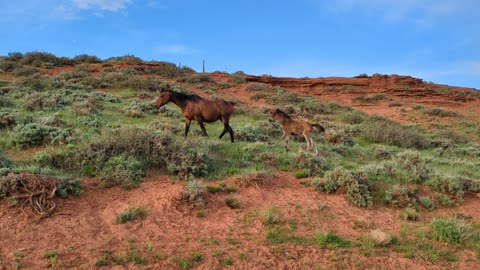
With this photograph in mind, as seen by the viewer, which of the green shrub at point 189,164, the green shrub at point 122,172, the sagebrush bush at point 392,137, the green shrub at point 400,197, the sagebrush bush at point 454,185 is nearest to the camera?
the green shrub at point 122,172

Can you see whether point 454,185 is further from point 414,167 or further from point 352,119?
point 352,119

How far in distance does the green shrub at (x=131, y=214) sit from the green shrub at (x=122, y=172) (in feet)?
3.63

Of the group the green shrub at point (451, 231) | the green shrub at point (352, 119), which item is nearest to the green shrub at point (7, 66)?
the green shrub at point (352, 119)

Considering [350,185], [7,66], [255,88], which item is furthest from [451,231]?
[7,66]

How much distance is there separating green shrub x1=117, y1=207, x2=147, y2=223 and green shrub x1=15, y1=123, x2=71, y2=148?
4.40m

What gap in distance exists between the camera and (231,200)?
8.62m

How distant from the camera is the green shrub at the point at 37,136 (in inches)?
423

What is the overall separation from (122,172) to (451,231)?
7.00 metres

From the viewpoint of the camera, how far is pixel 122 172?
8930 mm

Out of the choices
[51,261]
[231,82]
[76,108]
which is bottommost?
[51,261]

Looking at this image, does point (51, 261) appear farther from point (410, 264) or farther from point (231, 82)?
point (231, 82)

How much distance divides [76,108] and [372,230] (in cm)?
1319

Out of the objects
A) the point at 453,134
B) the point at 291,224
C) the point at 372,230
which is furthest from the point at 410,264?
the point at 453,134

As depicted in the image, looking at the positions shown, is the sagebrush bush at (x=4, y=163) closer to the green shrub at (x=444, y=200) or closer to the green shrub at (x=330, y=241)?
the green shrub at (x=330, y=241)
